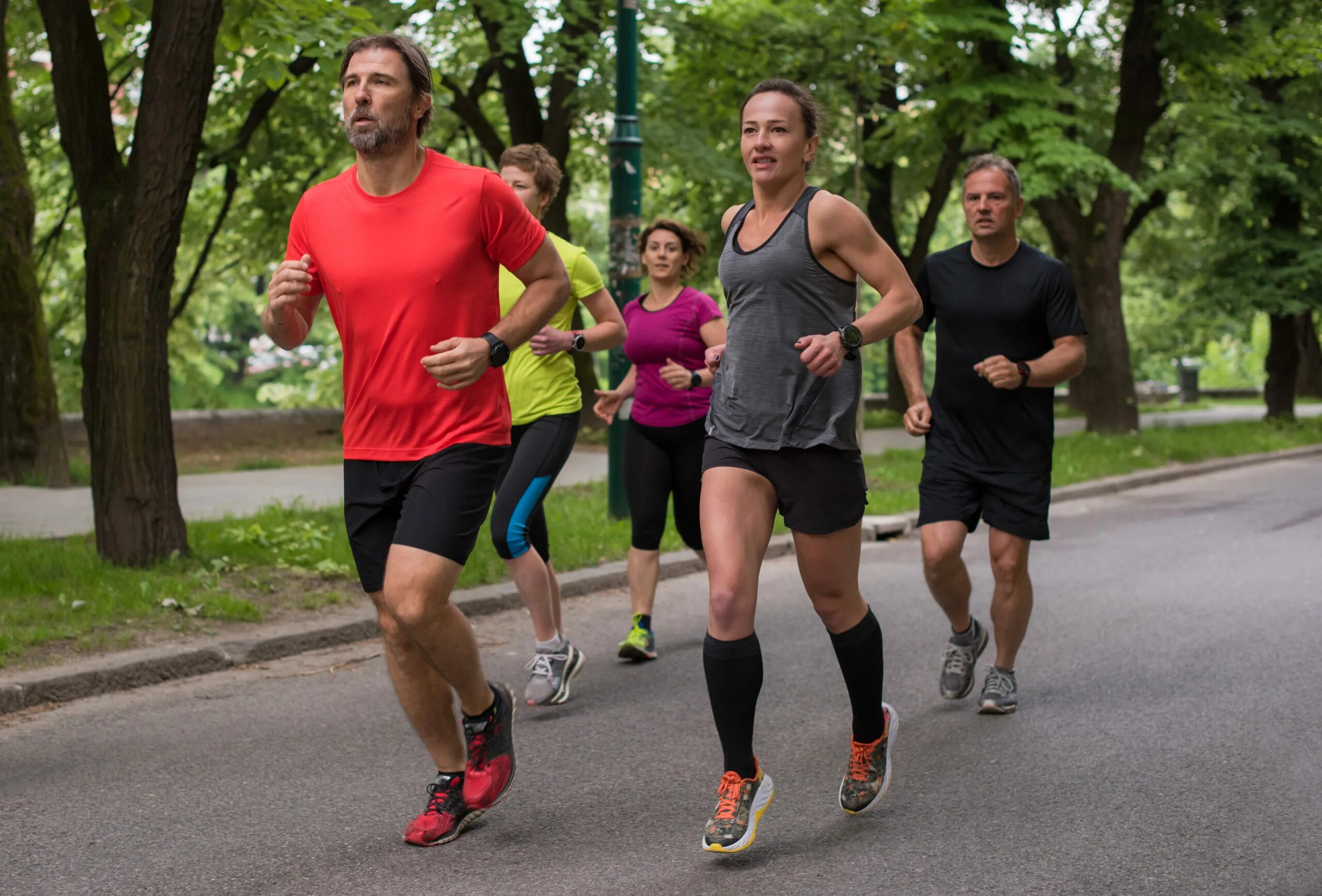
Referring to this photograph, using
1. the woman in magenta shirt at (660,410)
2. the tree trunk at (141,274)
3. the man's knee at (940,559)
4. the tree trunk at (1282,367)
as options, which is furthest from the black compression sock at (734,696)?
the tree trunk at (1282,367)

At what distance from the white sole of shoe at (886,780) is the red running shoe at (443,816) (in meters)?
1.11

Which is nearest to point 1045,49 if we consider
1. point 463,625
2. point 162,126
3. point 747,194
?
point 747,194

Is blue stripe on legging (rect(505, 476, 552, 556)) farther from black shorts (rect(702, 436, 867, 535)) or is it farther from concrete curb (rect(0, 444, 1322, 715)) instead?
black shorts (rect(702, 436, 867, 535))

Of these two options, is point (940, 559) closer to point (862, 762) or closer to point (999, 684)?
point (999, 684)

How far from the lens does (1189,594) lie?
8.91 meters

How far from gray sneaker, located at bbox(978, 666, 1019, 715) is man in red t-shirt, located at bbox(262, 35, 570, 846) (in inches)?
98.1

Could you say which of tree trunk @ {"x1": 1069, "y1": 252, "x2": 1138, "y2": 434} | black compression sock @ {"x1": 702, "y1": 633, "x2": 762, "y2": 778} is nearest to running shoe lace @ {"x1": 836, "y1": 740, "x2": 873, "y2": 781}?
black compression sock @ {"x1": 702, "y1": 633, "x2": 762, "y2": 778}

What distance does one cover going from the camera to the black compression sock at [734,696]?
13.5 feet

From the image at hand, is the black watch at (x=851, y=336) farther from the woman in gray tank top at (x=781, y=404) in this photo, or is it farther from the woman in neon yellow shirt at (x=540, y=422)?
the woman in neon yellow shirt at (x=540, y=422)

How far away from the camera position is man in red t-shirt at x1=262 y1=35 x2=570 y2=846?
3.98m

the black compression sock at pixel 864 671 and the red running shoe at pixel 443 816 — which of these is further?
the black compression sock at pixel 864 671

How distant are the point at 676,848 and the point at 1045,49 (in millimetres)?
26219

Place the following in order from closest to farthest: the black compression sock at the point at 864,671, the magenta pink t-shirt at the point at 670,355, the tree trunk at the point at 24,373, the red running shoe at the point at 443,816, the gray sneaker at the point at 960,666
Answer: the red running shoe at the point at 443,816 → the black compression sock at the point at 864,671 → the gray sneaker at the point at 960,666 → the magenta pink t-shirt at the point at 670,355 → the tree trunk at the point at 24,373

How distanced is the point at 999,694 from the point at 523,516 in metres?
2.04
